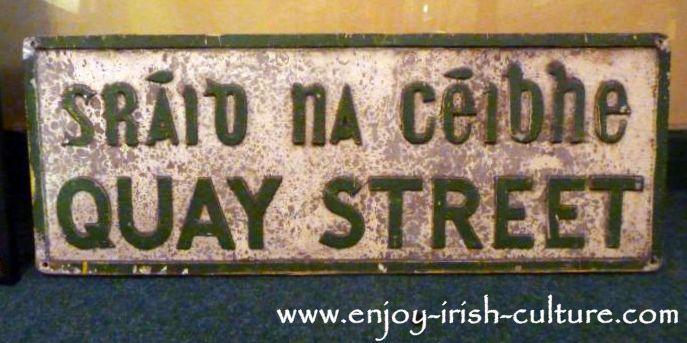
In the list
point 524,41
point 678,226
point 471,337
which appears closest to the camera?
point 471,337

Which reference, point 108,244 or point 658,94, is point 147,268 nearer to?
point 108,244

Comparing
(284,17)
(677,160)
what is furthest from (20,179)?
(677,160)

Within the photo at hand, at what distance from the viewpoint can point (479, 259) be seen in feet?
2.77

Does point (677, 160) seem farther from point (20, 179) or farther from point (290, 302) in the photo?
point (20, 179)

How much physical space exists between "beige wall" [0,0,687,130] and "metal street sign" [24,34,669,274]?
28 centimetres

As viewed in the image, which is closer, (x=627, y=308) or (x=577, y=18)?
(x=627, y=308)

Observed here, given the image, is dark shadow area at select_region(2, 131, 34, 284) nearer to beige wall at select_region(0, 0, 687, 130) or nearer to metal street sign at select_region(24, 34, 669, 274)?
beige wall at select_region(0, 0, 687, 130)

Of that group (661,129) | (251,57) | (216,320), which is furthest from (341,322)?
(661,129)

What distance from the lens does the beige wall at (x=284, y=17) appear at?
1.08 meters

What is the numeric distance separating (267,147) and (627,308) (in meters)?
0.48

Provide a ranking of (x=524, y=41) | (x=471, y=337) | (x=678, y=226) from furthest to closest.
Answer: (x=678, y=226), (x=524, y=41), (x=471, y=337)

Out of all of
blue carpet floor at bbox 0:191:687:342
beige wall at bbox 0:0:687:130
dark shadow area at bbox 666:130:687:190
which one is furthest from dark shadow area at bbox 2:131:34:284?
dark shadow area at bbox 666:130:687:190

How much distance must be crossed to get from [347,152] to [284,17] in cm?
37

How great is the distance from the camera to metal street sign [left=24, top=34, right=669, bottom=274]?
823 mm
